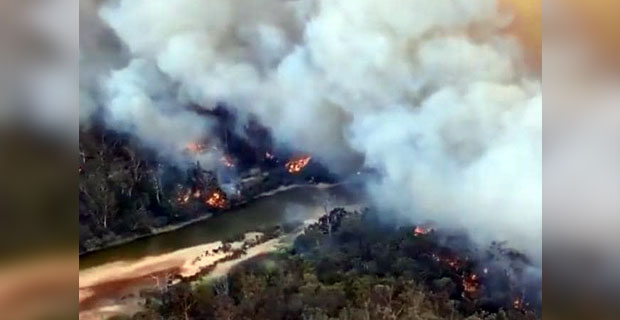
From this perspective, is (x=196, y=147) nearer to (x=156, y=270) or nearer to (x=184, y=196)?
(x=184, y=196)

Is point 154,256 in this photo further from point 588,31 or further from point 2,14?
point 588,31

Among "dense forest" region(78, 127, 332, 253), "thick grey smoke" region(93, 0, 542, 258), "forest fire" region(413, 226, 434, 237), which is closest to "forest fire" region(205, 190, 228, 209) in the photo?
"dense forest" region(78, 127, 332, 253)

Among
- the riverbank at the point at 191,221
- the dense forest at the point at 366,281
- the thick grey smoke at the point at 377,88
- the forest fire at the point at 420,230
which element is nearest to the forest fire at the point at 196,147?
the thick grey smoke at the point at 377,88

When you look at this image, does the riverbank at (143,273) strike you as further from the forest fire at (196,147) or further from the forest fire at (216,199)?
the forest fire at (196,147)

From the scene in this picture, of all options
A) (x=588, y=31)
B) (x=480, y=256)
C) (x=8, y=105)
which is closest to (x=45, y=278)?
(x=8, y=105)

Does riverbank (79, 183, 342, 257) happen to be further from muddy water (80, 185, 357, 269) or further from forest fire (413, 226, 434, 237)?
forest fire (413, 226, 434, 237)

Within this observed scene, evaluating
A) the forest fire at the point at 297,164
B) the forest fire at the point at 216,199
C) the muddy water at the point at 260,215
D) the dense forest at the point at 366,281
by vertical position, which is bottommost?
the dense forest at the point at 366,281
